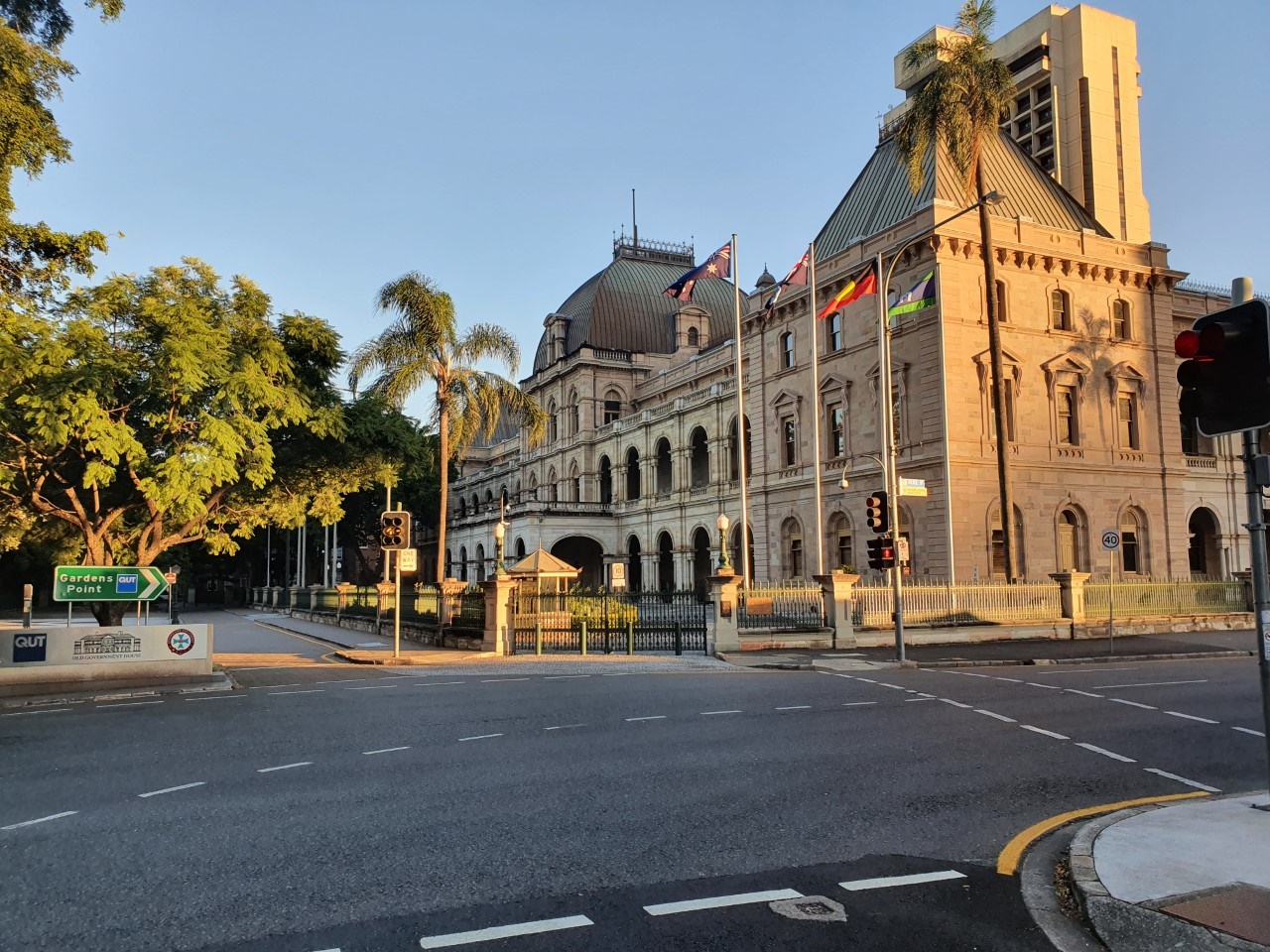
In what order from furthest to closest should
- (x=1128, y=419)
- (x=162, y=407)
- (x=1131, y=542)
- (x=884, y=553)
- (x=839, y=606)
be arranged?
(x=1128, y=419) → (x=1131, y=542) → (x=839, y=606) → (x=884, y=553) → (x=162, y=407)

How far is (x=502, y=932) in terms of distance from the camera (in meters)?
4.93

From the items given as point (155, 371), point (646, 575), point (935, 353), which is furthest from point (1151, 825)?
point (646, 575)

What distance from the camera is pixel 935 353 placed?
35031mm

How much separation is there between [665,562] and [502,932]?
5341cm

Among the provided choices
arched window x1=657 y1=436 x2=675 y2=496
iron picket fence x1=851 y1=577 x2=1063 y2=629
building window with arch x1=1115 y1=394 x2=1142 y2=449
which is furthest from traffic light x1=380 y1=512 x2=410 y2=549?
arched window x1=657 y1=436 x2=675 y2=496

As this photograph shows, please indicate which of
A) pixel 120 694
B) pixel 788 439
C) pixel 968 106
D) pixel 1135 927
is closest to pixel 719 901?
pixel 1135 927

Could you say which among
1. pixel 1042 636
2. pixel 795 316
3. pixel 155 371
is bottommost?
pixel 1042 636

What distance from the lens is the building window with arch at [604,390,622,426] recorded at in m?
66.4

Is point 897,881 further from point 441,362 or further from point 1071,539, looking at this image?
point 1071,539

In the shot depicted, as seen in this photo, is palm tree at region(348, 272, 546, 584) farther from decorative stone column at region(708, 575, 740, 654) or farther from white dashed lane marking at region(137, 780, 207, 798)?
white dashed lane marking at region(137, 780, 207, 798)

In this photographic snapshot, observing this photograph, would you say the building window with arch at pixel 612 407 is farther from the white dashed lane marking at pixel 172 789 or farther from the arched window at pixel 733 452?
the white dashed lane marking at pixel 172 789

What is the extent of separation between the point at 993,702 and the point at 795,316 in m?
31.0

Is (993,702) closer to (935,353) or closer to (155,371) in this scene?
(155,371)

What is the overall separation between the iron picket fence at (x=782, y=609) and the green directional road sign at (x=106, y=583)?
45.8 ft
